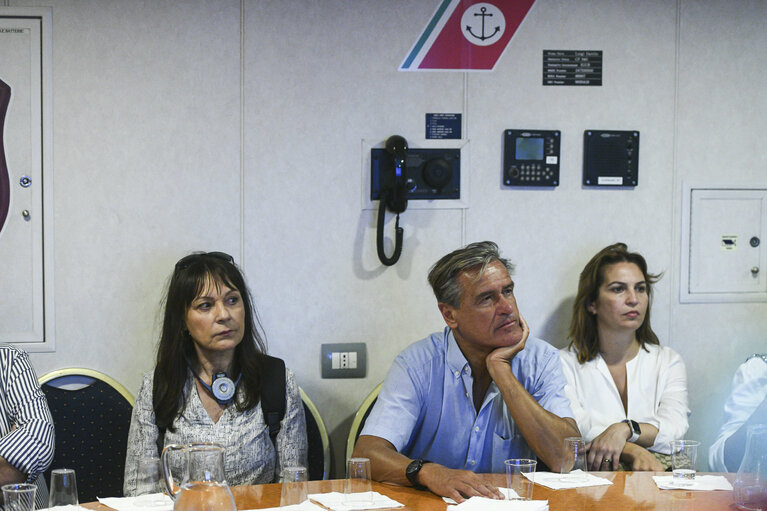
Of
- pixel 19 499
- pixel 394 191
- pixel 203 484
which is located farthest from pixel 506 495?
pixel 394 191

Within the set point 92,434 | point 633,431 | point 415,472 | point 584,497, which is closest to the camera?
point 584,497

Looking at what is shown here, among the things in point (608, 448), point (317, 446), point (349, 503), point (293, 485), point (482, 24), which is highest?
point (482, 24)

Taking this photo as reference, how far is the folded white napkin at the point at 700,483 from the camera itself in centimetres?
239

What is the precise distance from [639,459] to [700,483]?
2.14 feet

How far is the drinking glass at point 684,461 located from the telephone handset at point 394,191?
5.04 feet

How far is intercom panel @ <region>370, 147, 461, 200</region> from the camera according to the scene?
11.7 ft

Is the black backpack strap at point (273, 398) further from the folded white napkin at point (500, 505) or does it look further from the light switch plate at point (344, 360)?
the folded white napkin at point (500, 505)

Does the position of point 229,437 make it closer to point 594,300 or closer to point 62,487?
point 62,487

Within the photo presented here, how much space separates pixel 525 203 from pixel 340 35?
1.11 meters

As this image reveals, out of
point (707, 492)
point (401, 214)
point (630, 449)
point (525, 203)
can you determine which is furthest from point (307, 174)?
point (707, 492)

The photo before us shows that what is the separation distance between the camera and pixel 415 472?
2.38 m

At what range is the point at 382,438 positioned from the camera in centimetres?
269

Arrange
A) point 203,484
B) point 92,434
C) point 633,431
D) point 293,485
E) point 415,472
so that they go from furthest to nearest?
point 92,434
point 633,431
point 415,472
point 293,485
point 203,484

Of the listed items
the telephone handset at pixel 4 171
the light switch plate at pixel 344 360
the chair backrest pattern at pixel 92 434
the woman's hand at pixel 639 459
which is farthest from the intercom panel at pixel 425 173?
the telephone handset at pixel 4 171
